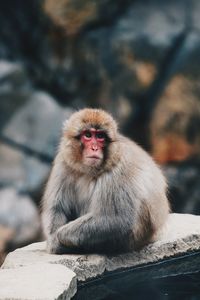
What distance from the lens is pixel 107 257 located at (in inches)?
225

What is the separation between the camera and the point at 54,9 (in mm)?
11797

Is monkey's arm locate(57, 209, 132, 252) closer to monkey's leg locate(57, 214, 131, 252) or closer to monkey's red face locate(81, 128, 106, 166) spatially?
monkey's leg locate(57, 214, 131, 252)

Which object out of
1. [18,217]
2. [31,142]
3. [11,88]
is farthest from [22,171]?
[11,88]

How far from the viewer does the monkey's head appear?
231 inches

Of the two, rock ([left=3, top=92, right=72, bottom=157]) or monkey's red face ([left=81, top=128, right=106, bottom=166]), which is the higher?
rock ([left=3, top=92, right=72, bottom=157])

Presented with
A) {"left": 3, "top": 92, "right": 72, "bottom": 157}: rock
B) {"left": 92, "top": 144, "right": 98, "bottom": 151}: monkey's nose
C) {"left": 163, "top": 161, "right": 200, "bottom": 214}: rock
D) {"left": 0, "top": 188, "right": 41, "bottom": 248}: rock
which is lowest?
Result: {"left": 92, "top": 144, "right": 98, "bottom": 151}: monkey's nose

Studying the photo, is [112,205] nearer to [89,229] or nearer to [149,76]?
[89,229]

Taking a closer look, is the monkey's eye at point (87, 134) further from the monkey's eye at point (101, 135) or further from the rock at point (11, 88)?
the rock at point (11, 88)

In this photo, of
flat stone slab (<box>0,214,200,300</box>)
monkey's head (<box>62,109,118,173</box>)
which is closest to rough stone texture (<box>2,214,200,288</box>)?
flat stone slab (<box>0,214,200,300</box>)

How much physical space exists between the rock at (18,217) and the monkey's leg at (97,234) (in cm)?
495

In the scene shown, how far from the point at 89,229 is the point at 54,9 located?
6568mm

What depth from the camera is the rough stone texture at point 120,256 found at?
548cm

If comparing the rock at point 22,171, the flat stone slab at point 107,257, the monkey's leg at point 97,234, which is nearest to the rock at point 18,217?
the rock at point 22,171

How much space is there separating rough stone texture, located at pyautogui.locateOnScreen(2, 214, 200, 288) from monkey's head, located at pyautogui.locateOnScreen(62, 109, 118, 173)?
0.65 m
